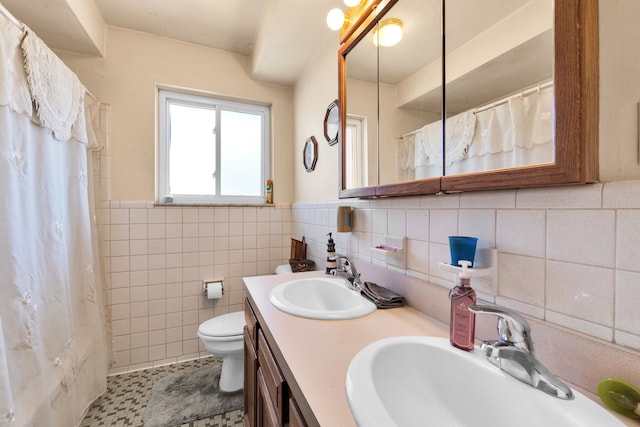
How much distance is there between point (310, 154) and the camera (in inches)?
75.7

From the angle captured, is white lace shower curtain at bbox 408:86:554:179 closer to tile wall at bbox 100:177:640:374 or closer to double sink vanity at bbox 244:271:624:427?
tile wall at bbox 100:177:640:374

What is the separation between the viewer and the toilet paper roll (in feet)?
6.52

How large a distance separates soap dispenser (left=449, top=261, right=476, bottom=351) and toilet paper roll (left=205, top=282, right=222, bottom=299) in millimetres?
1763

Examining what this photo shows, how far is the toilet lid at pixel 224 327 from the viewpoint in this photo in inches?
62.0

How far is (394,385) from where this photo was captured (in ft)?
1.94

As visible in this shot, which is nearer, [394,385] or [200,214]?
[394,385]

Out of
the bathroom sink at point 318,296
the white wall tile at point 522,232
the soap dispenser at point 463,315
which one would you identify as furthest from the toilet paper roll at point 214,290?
the white wall tile at point 522,232

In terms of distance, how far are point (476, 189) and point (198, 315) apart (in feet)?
6.85

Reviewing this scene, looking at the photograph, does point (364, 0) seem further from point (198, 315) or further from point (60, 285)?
point (198, 315)

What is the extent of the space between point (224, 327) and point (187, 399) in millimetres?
454

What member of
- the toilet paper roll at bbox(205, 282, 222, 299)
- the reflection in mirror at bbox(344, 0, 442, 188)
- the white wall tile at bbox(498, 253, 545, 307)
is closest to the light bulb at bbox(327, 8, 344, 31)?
the reflection in mirror at bbox(344, 0, 442, 188)

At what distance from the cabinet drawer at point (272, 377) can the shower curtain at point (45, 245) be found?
0.83 metres

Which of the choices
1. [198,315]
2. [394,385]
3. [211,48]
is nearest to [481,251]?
[394,385]

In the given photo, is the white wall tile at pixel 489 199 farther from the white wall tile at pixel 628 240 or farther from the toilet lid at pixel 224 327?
the toilet lid at pixel 224 327
